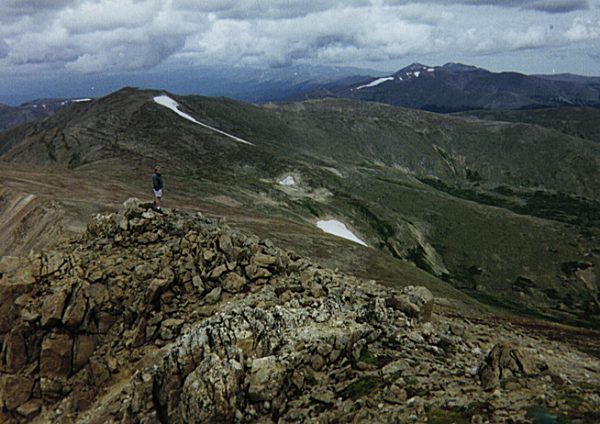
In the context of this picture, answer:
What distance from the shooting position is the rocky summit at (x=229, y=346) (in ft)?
42.5

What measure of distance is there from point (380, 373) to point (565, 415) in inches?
210

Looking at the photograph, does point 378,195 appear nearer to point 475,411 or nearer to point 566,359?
point 566,359

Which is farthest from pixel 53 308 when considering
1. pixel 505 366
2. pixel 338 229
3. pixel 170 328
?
pixel 338 229

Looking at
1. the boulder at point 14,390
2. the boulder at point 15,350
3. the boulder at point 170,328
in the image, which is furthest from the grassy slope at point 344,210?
the boulder at point 14,390

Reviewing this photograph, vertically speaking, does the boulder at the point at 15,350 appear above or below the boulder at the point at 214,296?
below

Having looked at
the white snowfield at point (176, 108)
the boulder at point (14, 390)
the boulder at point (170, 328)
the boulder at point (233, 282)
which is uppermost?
the white snowfield at point (176, 108)

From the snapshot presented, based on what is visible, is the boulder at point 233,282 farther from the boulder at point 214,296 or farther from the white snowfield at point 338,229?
the white snowfield at point 338,229

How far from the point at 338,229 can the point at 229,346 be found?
76.6 metres

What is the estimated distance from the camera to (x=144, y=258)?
2125cm

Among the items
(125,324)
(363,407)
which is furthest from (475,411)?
(125,324)

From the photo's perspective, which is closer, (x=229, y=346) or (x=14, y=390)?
(x=229, y=346)

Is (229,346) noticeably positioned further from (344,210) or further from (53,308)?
(344,210)

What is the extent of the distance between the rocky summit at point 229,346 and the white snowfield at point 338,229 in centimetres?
6303

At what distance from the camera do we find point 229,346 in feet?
48.9
